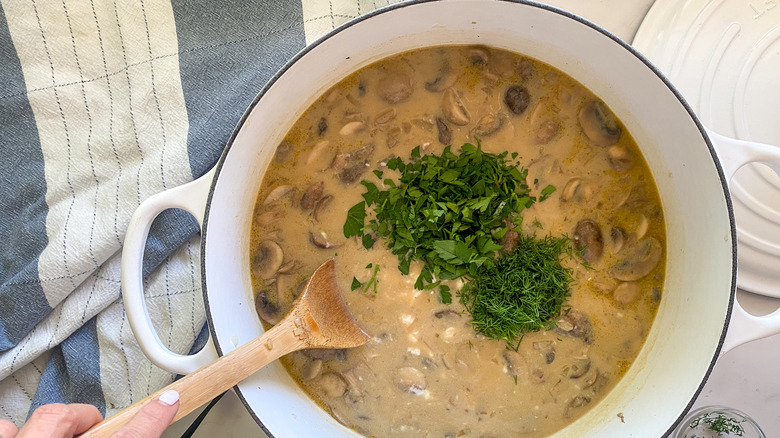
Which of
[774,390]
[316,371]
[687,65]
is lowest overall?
[774,390]

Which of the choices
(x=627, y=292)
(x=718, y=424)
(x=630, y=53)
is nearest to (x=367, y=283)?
(x=627, y=292)

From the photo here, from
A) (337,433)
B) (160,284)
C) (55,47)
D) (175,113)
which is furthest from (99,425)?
(55,47)

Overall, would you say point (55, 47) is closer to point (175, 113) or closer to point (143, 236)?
point (175, 113)

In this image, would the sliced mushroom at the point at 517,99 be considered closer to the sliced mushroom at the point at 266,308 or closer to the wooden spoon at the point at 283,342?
the wooden spoon at the point at 283,342

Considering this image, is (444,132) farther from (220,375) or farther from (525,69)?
(220,375)

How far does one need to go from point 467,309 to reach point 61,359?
2.99 ft

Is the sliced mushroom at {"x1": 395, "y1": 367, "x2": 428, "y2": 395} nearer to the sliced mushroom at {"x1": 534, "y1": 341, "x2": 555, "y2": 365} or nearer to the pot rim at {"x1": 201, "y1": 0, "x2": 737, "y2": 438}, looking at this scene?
the sliced mushroom at {"x1": 534, "y1": 341, "x2": 555, "y2": 365}

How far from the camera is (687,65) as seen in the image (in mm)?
1314

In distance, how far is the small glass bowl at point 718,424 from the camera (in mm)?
1384

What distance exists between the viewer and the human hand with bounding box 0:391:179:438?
92 cm

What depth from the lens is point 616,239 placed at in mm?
1312

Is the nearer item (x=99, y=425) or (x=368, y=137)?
(x=99, y=425)

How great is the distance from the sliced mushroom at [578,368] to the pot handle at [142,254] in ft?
2.66

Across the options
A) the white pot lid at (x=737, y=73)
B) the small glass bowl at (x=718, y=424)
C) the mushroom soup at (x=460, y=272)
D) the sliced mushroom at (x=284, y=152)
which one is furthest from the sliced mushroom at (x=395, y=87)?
the small glass bowl at (x=718, y=424)
